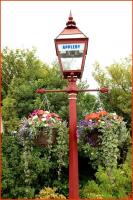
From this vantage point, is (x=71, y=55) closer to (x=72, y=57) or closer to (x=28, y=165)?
(x=72, y=57)

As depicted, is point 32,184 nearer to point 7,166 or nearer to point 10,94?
point 7,166

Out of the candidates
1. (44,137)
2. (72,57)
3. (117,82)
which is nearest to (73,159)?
(72,57)

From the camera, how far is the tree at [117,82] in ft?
60.8

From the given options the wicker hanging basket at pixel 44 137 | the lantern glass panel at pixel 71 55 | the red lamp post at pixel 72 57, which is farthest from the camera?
the wicker hanging basket at pixel 44 137

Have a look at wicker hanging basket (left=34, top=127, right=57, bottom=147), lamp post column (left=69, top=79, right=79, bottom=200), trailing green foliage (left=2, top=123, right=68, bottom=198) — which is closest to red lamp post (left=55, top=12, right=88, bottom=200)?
lamp post column (left=69, top=79, right=79, bottom=200)

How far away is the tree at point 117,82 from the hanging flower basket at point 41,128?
8873 millimetres

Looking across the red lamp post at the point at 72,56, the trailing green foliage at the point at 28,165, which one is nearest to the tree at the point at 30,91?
the trailing green foliage at the point at 28,165

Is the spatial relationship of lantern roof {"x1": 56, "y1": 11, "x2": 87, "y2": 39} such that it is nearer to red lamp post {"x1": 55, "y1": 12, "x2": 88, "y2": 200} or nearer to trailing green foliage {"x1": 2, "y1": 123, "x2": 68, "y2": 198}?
red lamp post {"x1": 55, "y1": 12, "x2": 88, "y2": 200}

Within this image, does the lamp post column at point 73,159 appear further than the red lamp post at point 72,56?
No

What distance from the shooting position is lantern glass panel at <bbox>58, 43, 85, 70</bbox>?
198 inches

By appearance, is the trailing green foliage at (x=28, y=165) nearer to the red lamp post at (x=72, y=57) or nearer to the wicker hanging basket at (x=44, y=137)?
the wicker hanging basket at (x=44, y=137)

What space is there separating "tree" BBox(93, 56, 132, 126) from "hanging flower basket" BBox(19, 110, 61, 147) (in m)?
8.87

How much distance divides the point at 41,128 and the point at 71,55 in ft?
14.5

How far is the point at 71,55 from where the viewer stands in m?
5.08
